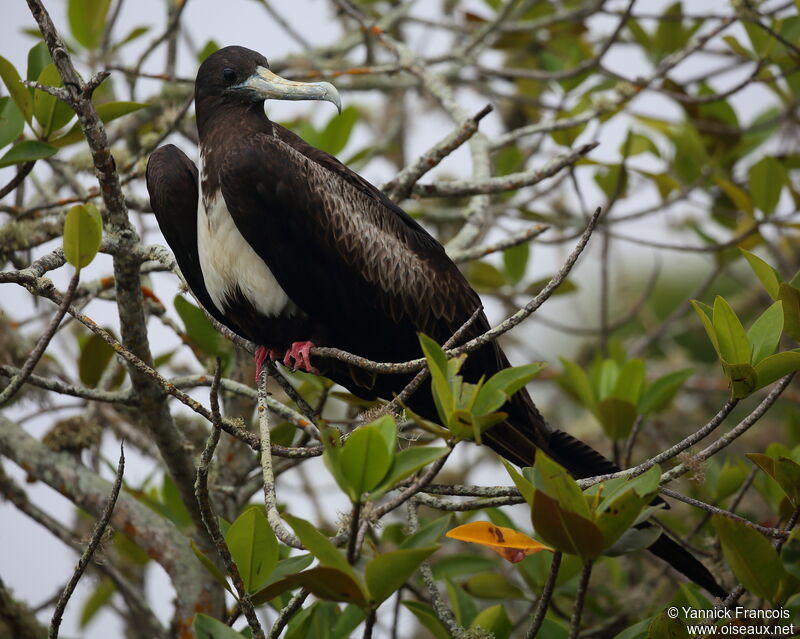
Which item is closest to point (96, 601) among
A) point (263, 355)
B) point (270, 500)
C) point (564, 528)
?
point (263, 355)

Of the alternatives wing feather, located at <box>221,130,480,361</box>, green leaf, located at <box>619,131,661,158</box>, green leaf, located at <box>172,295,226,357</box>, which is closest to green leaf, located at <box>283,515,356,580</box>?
wing feather, located at <box>221,130,480,361</box>

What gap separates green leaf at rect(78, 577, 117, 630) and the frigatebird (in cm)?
170

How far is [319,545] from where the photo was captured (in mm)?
2082

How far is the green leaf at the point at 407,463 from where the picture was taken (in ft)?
6.76

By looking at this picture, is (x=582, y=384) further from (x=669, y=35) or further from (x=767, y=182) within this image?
(x=669, y=35)

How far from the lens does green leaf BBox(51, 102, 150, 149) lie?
129 inches

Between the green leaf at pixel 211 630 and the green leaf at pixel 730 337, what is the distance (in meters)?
1.34

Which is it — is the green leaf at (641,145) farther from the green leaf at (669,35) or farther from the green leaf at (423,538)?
the green leaf at (423,538)

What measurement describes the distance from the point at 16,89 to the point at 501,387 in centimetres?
183

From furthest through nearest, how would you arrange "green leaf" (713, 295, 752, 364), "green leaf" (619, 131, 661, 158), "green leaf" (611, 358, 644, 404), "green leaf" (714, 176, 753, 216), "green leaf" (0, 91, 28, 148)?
"green leaf" (619, 131, 661, 158) < "green leaf" (714, 176, 753, 216) < "green leaf" (611, 358, 644, 404) < "green leaf" (0, 91, 28, 148) < "green leaf" (713, 295, 752, 364)

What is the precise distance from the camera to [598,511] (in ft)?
7.20

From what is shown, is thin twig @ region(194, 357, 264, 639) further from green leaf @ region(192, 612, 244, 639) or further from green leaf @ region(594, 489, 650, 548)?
green leaf @ region(594, 489, 650, 548)

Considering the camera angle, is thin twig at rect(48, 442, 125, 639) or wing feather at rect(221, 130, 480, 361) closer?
thin twig at rect(48, 442, 125, 639)

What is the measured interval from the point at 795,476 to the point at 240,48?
2306mm
